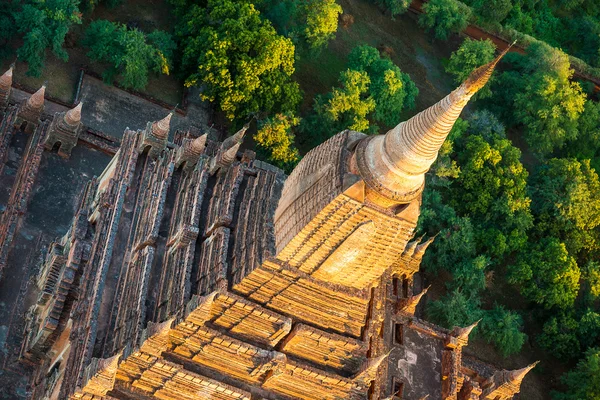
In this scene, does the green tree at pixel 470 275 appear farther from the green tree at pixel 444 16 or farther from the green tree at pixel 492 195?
the green tree at pixel 444 16

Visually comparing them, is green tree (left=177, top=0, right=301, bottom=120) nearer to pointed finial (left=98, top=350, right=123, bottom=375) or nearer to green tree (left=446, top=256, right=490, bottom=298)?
green tree (left=446, top=256, right=490, bottom=298)

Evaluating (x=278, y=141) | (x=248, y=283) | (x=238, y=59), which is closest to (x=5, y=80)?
(x=238, y=59)

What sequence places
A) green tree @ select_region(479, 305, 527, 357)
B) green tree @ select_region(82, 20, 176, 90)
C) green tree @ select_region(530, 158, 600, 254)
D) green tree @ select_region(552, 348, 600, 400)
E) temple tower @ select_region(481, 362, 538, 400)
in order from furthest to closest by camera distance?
green tree @ select_region(530, 158, 600, 254), green tree @ select_region(479, 305, 527, 357), green tree @ select_region(552, 348, 600, 400), green tree @ select_region(82, 20, 176, 90), temple tower @ select_region(481, 362, 538, 400)

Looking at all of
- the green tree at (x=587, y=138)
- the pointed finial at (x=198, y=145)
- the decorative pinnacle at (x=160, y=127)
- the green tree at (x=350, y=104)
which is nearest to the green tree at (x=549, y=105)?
the green tree at (x=587, y=138)

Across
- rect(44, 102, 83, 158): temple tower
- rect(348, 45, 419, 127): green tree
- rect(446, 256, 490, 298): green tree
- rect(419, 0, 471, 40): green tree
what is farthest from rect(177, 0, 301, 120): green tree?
rect(419, 0, 471, 40): green tree

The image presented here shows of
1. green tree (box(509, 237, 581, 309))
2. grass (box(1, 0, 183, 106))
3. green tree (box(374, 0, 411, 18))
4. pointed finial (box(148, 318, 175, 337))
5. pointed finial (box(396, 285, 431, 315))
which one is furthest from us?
green tree (box(374, 0, 411, 18))
